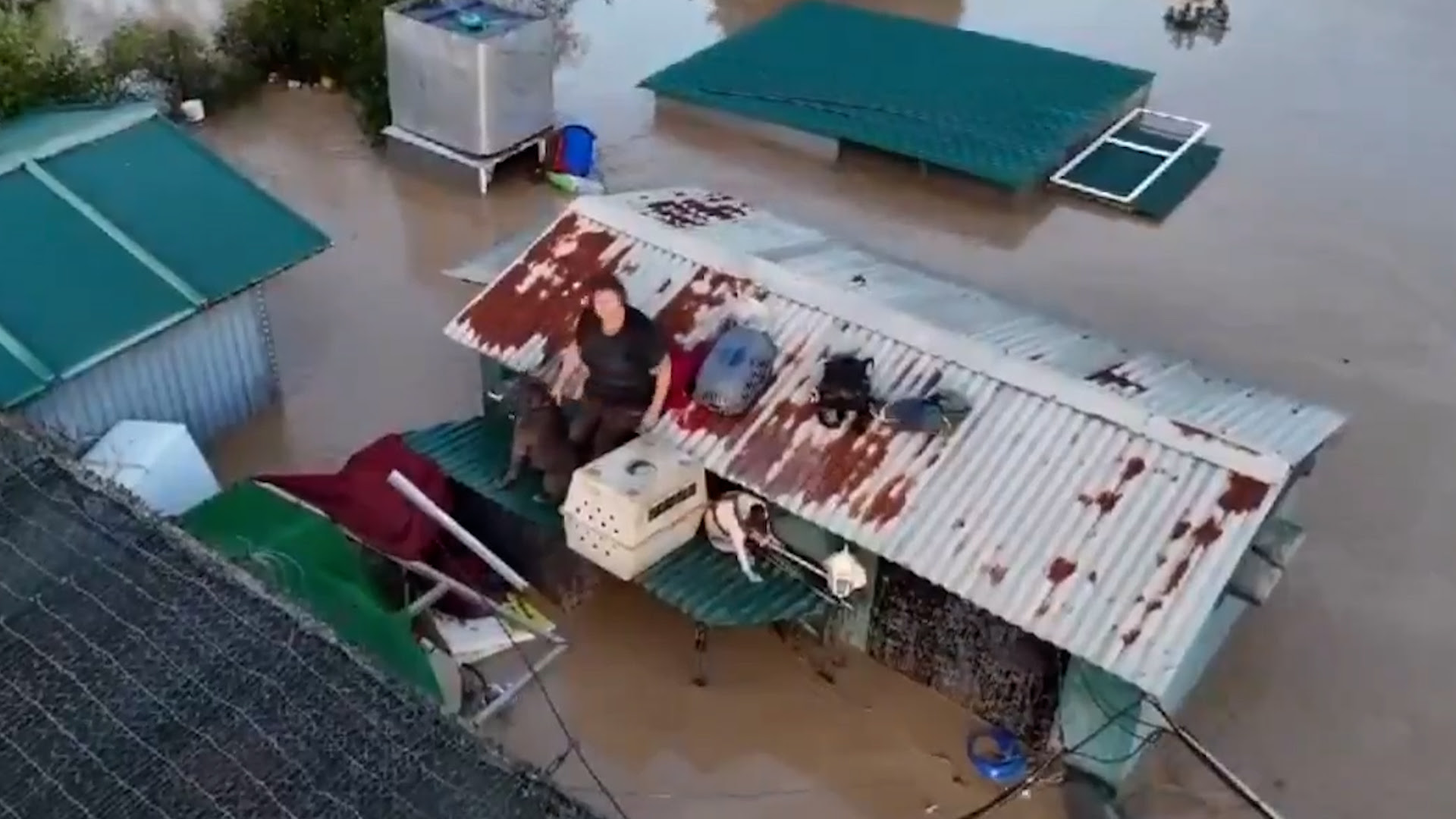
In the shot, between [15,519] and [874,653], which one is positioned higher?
[15,519]

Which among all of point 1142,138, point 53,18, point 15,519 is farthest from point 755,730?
point 53,18

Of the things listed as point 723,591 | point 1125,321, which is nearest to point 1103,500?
point 723,591

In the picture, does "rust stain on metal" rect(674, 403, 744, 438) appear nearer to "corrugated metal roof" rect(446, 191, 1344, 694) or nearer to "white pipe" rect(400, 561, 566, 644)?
"corrugated metal roof" rect(446, 191, 1344, 694)

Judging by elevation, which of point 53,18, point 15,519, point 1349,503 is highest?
A: point 15,519

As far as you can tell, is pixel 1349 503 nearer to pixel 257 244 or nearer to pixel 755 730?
pixel 755 730

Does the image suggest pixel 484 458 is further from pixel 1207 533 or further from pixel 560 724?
pixel 1207 533

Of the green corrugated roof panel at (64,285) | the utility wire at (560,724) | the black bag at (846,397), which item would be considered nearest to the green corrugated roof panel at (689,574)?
the utility wire at (560,724)

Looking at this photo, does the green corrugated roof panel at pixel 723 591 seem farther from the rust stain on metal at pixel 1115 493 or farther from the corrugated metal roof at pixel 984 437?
the rust stain on metal at pixel 1115 493
